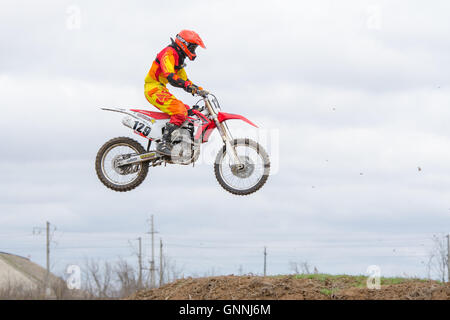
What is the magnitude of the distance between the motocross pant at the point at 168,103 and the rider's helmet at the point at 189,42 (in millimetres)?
1270

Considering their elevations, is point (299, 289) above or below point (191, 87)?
below

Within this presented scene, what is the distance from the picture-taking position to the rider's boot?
63.0 ft

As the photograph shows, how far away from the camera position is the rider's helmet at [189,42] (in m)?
18.1

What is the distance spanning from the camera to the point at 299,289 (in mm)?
18094

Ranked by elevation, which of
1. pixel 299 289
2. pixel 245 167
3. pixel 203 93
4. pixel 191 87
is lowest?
pixel 299 289

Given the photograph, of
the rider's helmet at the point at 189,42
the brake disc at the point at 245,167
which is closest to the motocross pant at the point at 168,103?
the rider's helmet at the point at 189,42

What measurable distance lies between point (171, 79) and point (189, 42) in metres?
1.04

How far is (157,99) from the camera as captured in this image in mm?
19188

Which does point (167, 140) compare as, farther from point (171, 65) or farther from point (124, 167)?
point (171, 65)

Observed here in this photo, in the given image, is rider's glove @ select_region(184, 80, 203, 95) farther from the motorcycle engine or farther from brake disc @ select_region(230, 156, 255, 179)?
brake disc @ select_region(230, 156, 255, 179)

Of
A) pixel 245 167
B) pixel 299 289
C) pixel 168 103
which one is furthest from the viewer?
pixel 168 103

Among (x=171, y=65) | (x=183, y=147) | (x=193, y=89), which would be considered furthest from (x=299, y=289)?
(x=171, y=65)

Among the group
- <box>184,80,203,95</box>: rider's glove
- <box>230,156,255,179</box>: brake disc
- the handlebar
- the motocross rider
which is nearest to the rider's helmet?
the motocross rider
